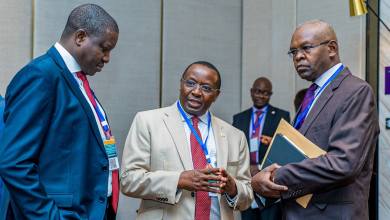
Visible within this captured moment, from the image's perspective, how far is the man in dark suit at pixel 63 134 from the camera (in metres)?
2.04

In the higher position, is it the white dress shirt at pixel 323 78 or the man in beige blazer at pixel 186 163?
the white dress shirt at pixel 323 78

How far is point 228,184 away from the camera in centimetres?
312

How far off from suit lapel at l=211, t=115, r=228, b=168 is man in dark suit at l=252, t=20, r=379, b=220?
43 cm

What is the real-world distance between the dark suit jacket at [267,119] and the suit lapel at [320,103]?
2.96 meters

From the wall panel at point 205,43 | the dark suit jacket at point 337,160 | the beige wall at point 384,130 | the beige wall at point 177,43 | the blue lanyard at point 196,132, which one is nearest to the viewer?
the dark suit jacket at point 337,160

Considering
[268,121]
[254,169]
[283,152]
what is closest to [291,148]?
[283,152]

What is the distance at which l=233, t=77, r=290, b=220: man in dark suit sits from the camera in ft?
18.2

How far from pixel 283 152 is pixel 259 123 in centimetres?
310

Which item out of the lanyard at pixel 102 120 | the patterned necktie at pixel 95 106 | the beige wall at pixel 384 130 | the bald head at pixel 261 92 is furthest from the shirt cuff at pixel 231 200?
the bald head at pixel 261 92

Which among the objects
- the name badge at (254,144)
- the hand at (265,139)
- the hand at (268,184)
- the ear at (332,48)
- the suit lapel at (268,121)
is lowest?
the name badge at (254,144)

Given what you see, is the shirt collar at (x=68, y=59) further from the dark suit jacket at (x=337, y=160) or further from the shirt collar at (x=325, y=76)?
the shirt collar at (x=325, y=76)

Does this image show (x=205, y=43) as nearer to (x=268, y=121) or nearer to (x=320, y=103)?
(x=268, y=121)

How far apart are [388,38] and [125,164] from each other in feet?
9.36

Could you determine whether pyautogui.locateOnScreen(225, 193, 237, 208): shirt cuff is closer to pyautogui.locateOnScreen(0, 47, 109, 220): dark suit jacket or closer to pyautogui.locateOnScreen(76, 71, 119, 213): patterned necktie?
pyautogui.locateOnScreen(76, 71, 119, 213): patterned necktie
